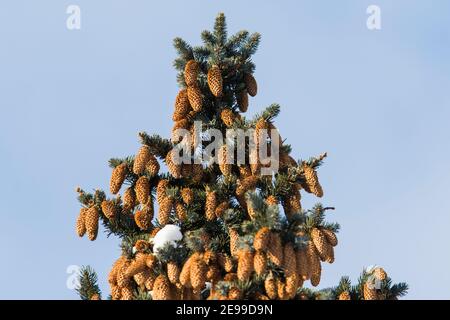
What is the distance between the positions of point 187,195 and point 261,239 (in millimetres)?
2905

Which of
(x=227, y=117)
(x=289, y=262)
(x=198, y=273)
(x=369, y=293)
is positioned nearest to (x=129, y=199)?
(x=227, y=117)

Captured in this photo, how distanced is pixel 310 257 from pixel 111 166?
3.96 meters

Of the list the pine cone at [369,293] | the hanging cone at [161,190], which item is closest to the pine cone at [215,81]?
the hanging cone at [161,190]

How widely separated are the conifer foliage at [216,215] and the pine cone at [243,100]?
0.02 metres

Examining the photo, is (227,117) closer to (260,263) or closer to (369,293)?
(369,293)

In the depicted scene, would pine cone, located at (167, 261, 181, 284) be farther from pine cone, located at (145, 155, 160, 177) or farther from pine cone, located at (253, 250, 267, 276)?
pine cone, located at (145, 155, 160, 177)

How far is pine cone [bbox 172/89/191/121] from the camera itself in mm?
14094

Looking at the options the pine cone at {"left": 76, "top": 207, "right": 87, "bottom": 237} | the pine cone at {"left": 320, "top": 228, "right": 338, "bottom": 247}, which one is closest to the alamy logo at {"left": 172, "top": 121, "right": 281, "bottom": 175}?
the pine cone at {"left": 76, "top": 207, "right": 87, "bottom": 237}

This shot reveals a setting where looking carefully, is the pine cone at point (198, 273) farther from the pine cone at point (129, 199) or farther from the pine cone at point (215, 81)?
→ the pine cone at point (215, 81)

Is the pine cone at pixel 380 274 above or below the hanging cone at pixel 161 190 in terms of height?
below

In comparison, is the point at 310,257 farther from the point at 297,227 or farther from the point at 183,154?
the point at 183,154

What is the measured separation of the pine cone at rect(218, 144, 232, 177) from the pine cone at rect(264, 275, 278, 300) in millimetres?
2586

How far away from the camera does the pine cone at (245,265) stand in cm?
1073

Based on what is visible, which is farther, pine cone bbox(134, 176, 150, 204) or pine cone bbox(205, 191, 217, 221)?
pine cone bbox(134, 176, 150, 204)
